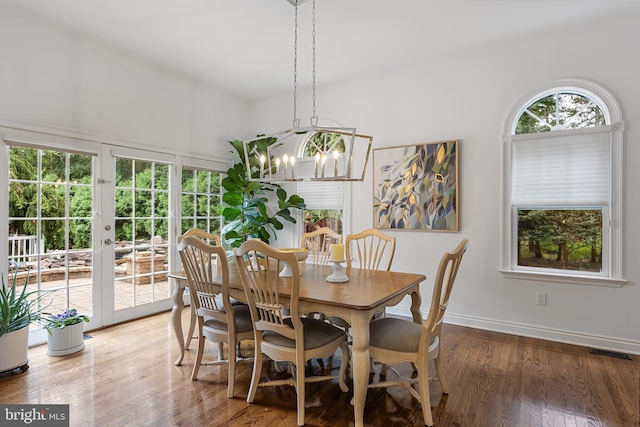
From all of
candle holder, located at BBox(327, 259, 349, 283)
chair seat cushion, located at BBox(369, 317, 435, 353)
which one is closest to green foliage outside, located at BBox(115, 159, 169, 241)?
candle holder, located at BBox(327, 259, 349, 283)

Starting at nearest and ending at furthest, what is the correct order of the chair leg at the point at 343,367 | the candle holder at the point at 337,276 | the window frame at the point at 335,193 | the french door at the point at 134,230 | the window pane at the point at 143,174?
the chair leg at the point at 343,367 → the candle holder at the point at 337,276 → the french door at the point at 134,230 → the window pane at the point at 143,174 → the window frame at the point at 335,193

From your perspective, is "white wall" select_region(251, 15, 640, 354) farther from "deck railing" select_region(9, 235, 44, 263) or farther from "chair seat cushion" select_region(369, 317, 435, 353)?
"deck railing" select_region(9, 235, 44, 263)

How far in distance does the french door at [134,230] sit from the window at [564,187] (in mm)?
3744

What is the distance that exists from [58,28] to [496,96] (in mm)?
4151

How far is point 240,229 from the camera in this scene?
15.3 ft

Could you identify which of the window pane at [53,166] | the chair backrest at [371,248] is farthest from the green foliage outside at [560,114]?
the window pane at [53,166]

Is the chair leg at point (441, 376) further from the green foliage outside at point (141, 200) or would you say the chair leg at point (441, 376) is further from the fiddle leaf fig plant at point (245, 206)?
the green foliage outside at point (141, 200)

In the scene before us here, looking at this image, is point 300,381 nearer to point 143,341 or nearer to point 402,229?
point 143,341

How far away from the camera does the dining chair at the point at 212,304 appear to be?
225cm

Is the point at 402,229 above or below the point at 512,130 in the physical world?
below

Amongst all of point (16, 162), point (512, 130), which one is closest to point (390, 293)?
point (512, 130)

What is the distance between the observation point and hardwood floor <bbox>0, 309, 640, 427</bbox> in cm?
206

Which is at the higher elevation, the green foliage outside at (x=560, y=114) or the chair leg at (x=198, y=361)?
the green foliage outside at (x=560, y=114)

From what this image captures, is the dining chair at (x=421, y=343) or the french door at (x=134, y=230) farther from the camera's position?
the french door at (x=134, y=230)
